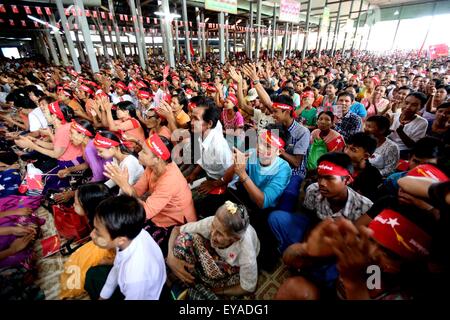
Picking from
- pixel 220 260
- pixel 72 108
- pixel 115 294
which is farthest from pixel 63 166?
pixel 220 260

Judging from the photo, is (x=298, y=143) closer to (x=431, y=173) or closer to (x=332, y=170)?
(x=332, y=170)

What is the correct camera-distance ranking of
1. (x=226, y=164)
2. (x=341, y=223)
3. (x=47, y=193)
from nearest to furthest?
(x=341, y=223)
(x=226, y=164)
(x=47, y=193)

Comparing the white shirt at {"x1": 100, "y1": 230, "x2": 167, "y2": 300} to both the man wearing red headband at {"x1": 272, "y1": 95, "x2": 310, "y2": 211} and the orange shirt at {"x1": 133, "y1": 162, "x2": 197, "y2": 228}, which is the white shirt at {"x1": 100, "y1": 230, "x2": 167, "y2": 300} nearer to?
the orange shirt at {"x1": 133, "y1": 162, "x2": 197, "y2": 228}

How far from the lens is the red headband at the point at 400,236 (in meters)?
1.28

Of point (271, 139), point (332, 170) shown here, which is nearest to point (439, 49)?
point (271, 139)

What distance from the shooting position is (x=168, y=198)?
212 cm

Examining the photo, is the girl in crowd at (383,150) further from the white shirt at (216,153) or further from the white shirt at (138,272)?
the white shirt at (138,272)

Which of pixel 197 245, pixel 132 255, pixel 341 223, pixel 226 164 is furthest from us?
pixel 226 164

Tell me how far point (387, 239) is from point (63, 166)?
4.30 metres

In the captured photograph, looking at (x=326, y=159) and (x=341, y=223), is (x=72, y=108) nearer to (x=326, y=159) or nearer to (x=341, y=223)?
(x=326, y=159)

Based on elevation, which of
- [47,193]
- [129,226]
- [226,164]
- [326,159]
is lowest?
[47,193]

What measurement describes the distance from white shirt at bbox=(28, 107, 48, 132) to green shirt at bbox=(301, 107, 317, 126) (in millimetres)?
5679

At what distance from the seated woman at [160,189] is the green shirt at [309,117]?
3.51 meters
